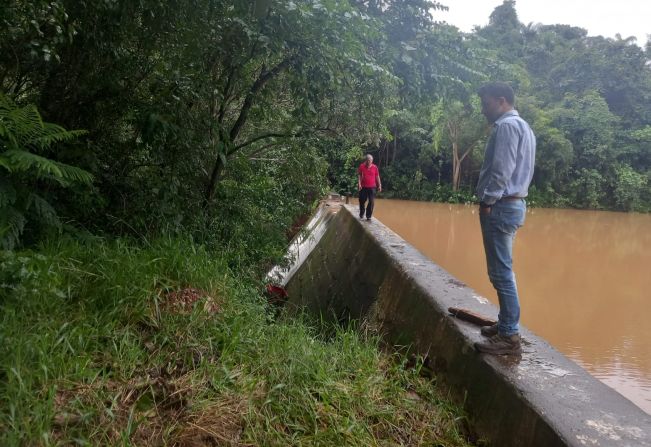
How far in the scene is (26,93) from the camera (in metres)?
4.16

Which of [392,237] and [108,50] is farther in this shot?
[392,237]

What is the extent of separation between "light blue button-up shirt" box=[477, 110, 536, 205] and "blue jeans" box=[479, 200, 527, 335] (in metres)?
0.08

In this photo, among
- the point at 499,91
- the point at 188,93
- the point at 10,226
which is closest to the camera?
the point at 10,226

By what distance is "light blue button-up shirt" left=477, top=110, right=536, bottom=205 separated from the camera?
2.80 m

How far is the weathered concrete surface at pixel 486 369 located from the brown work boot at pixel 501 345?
0.12ft

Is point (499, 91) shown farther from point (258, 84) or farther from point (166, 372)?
point (258, 84)

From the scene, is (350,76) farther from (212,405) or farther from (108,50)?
(212,405)

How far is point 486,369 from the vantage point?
281 centimetres

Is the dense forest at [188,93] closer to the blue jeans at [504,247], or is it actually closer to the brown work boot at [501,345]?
the blue jeans at [504,247]

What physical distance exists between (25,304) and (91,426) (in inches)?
30.8

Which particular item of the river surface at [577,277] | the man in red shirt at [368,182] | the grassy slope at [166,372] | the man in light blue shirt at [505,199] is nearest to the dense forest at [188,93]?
the grassy slope at [166,372]

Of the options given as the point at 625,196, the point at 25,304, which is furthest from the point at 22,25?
the point at 625,196

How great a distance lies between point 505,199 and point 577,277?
9149mm

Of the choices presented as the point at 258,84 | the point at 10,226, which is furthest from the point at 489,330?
the point at 258,84
